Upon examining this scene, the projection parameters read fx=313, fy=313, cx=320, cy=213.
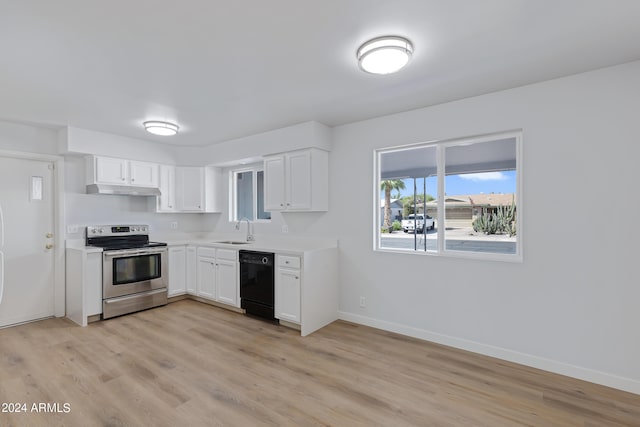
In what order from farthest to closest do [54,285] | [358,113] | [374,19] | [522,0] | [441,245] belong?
[54,285] → [358,113] → [441,245] → [374,19] → [522,0]

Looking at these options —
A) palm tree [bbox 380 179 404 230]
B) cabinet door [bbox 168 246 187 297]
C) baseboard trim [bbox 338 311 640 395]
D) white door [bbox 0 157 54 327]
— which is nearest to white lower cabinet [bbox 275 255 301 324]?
baseboard trim [bbox 338 311 640 395]

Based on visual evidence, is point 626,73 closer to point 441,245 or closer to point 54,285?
point 441,245

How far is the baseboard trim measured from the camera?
2434mm

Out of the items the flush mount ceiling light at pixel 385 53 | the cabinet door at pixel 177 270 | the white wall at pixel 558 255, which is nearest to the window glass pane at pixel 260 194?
the cabinet door at pixel 177 270

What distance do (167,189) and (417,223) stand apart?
388 centimetres

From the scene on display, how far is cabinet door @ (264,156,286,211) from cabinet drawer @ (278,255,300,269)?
73cm

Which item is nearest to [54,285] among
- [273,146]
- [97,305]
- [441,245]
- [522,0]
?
[97,305]

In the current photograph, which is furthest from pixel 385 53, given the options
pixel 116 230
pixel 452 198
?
pixel 116 230

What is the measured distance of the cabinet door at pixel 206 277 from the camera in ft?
14.8

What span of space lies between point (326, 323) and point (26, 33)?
3.63 meters

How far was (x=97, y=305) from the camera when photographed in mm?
3918

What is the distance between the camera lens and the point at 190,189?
5227mm

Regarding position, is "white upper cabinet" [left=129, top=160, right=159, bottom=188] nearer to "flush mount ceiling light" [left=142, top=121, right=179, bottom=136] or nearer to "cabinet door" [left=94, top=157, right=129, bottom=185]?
"cabinet door" [left=94, top=157, right=129, bottom=185]

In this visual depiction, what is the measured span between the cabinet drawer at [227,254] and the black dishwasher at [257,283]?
13cm
